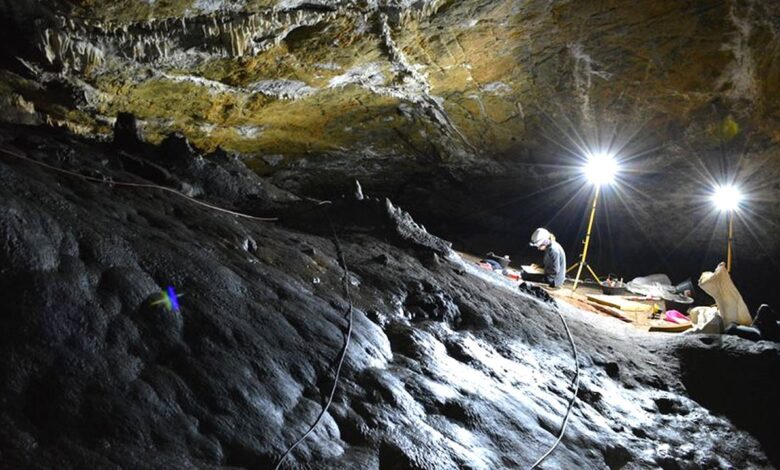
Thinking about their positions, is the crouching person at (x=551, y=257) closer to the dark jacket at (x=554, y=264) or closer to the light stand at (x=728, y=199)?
the dark jacket at (x=554, y=264)

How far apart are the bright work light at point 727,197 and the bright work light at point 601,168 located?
2.85 m

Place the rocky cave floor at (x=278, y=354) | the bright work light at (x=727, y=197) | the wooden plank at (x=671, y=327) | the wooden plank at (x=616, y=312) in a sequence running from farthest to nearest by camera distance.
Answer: the bright work light at (x=727, y=197) → the wooden plank at (x=616, y=312) → the wooden plank at (x=671, y=327) → the rocky cave floor at (x=278, y=354)

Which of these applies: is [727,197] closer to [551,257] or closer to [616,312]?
[616,312]

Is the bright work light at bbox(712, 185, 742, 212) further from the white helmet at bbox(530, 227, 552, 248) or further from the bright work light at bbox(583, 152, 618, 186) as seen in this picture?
the white helmet at bbox(530, 227, 552, 248)

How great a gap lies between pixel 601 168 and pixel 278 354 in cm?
1190

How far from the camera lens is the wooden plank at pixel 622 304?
12.1 m

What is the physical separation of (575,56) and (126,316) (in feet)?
27.2

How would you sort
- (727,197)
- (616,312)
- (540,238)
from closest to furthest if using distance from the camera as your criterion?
(616,312)
(540,238)
(727,197)

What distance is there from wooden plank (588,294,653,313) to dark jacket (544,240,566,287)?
1.07 metres

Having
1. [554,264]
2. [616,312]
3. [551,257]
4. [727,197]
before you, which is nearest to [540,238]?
[551,257]

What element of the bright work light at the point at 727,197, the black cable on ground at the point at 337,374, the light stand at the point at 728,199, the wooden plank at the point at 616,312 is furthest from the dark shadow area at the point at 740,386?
the bright work light at the point at 727,197

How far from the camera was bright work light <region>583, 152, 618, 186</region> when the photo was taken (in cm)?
1280

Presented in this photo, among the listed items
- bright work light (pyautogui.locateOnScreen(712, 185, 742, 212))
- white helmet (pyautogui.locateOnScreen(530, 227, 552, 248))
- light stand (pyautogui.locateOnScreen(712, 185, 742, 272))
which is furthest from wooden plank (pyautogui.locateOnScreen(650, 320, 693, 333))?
bright work light (pyautogui.locateOnScreen(712, 185, 742, 212))

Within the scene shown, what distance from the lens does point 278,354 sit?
4328mm
